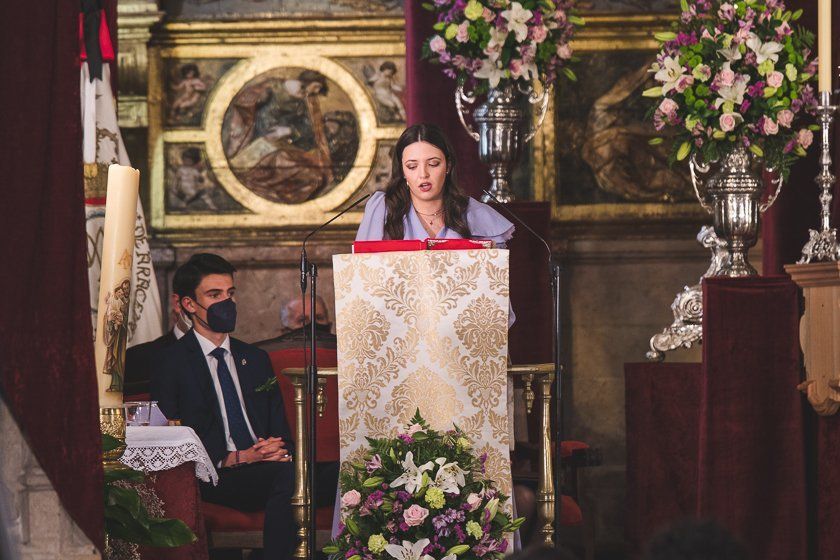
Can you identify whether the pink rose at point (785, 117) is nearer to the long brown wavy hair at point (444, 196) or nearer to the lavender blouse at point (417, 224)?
the lavender blouse at point (417, 224)

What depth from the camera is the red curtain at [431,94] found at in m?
6.07

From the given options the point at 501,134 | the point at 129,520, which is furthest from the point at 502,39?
the point at 129,520

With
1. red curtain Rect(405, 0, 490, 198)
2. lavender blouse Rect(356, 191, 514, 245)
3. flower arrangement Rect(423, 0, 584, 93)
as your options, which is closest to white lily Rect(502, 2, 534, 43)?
flower arrangement Rect(423, 0, 584, 93)

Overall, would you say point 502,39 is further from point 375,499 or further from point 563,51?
point 375,499

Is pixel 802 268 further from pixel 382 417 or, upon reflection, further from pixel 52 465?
pixel 52 465

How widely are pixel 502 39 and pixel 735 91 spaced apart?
3.31 ft

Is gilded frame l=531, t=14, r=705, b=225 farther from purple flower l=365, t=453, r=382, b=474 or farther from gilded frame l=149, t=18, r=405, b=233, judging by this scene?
purple flower l=365, t=453, r=382, b=474

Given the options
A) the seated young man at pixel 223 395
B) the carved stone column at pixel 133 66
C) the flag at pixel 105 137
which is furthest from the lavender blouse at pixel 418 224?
the carved stone column at pixel 133 66

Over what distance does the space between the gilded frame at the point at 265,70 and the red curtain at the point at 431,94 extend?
2.99ft

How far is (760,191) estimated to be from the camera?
523 centimetres

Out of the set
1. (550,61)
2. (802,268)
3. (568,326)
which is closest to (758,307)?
(802,268)

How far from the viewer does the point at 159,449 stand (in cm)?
357

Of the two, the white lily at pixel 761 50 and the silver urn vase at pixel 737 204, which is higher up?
the white lily at pixel 761 50

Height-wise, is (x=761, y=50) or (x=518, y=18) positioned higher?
(x=518, y=18)
